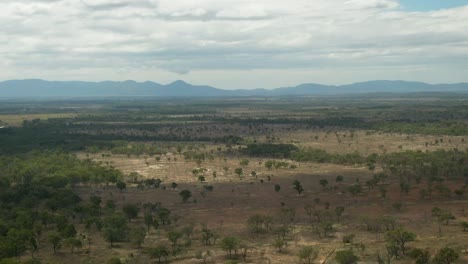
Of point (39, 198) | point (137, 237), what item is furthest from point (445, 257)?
point (39, 198)

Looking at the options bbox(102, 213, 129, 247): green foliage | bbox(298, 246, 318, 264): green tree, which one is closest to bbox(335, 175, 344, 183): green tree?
bbox(298, 246, 318, 264): green tree

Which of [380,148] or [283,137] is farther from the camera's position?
[283,137]

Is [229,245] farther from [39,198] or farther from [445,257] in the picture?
[39,198]

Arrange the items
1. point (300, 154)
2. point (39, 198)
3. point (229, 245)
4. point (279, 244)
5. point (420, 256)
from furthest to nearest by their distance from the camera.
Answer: point (300, 154) < point (39, 198) < point (279, 244) < point (229, 245) < point (420, 256)

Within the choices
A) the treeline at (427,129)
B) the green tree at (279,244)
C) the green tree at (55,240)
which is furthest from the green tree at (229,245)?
the treeline at (427,129)

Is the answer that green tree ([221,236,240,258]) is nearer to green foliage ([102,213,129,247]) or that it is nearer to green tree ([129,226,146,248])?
green tree ([129,226,146,248])

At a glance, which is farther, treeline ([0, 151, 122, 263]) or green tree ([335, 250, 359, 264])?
treeline ([0, 151, 122, 263])

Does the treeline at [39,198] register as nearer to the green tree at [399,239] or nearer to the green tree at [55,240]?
the green tree at [55,240]

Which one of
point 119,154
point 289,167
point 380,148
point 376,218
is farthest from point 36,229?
point 380,148

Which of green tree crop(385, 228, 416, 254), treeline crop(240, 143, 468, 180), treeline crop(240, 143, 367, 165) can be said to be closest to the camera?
green tree crop(385, 228, 416, 254)

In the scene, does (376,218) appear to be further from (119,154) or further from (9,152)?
(9,152)

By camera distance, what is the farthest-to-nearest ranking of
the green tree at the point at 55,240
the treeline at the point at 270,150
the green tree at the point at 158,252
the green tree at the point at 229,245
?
the treeline at the point at 270,150
the green tree at the point at 55,240
the green tree at the point at 229,245
the green tree at the point at 158,252
